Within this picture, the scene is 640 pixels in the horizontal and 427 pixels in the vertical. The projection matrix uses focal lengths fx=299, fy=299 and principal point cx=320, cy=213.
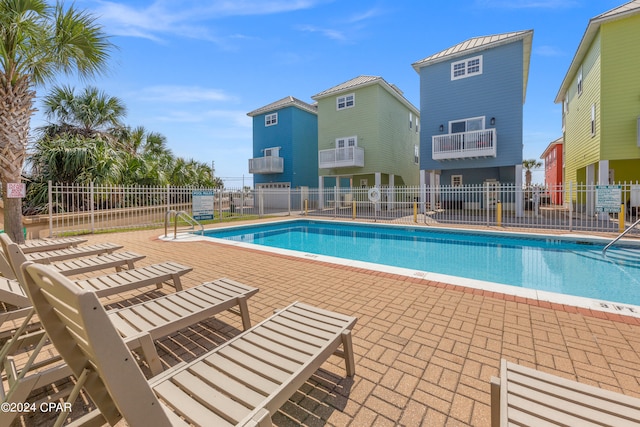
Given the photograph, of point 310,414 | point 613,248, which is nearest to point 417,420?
point 310,414

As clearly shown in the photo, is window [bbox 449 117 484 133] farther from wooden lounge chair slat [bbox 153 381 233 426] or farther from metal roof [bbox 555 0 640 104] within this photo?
wooden lounge chair slat [bbox 153 381 233 426]

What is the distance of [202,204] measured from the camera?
13.2 meters

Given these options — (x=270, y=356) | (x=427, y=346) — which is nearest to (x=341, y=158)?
(x=427, y=346)

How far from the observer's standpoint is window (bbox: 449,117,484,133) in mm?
18000

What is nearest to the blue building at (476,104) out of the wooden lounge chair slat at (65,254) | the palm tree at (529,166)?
the wooden lounge chair slat at (65,254)

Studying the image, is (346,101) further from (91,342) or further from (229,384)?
(91,342)

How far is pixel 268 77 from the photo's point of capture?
63.7ft

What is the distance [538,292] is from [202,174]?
72.0ft

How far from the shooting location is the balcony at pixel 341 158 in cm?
2198

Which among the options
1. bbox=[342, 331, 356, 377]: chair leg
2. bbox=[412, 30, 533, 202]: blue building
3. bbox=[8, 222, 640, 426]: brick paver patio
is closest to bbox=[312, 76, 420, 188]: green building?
bbox=[412, 30, 533, 202]: blue building

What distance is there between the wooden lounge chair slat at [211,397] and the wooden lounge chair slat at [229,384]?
23 mm

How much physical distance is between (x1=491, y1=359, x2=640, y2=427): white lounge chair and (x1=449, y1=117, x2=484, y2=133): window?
19.1m

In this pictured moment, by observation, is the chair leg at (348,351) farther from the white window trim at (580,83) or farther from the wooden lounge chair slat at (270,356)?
the white window trim at (580,83)

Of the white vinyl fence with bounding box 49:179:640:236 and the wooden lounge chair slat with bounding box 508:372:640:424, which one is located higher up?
the white vinyl fence with bounding box 49:179:640:236
